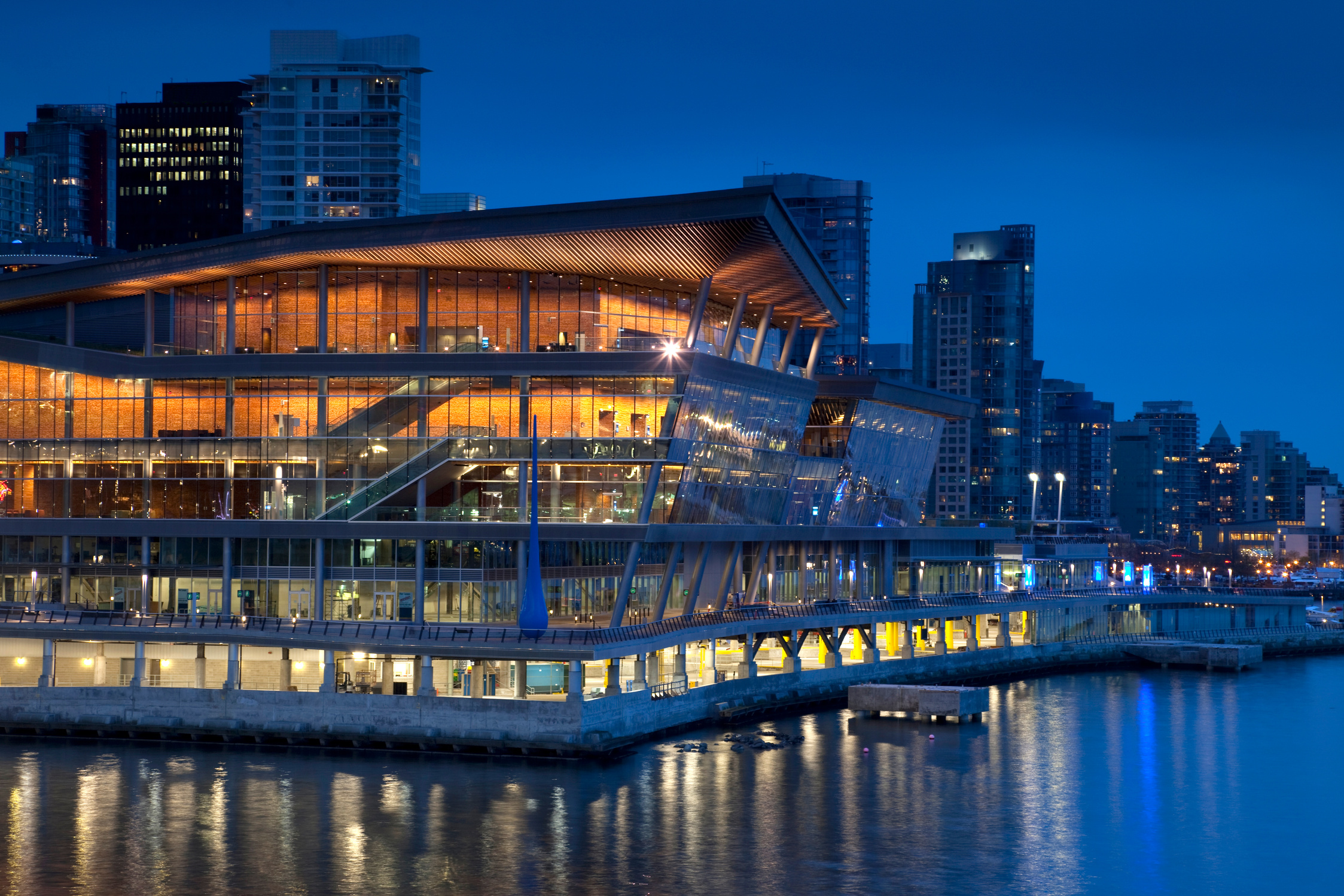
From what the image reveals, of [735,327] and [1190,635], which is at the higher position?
[735,327]

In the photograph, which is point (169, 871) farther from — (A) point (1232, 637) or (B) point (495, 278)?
(A) point (1232, 637)

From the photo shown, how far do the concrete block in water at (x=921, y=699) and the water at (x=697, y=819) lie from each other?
5.62m

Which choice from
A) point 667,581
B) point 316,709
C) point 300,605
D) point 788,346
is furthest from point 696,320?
point 316,709

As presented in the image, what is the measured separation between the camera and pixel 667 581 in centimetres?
8900

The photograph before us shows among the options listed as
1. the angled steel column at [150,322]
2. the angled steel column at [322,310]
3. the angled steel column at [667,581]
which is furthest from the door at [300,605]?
the angled steel column at [667,581]

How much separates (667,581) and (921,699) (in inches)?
649

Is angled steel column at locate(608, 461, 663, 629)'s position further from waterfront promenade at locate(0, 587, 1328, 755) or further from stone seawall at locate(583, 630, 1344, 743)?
stone seawall at locate(583, 630, 1344, 743)

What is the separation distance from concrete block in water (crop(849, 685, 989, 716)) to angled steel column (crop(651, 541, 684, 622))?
13.2 meters

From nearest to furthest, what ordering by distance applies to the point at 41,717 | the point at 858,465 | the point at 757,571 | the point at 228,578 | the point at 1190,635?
the point at 41,717 → the point at 228,578 → the point at 757,571 → the point at 858,465 → the point at 1190,635

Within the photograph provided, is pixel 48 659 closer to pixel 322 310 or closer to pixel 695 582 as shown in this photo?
pixel 322 310

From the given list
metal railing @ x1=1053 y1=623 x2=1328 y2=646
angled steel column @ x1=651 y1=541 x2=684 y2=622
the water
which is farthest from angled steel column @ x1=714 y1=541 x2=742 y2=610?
metal railing @ x1=1053 y1=623 x2=1328 y2=646

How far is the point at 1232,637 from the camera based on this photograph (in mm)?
144375

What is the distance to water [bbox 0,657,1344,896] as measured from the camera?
181 feet

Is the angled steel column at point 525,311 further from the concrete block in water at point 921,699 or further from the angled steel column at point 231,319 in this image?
the concrete block in water at point 921,699
